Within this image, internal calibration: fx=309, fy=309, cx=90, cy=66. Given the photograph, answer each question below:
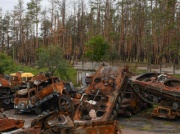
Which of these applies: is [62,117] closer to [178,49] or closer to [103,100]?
[103,100]

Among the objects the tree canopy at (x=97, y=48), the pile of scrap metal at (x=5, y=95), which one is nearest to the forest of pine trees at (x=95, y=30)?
the tree canopy at (x=97, y=48)

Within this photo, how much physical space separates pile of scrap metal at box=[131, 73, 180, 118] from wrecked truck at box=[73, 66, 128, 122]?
3.78 feet

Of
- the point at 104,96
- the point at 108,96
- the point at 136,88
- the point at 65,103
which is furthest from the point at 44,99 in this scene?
the point at 136,88

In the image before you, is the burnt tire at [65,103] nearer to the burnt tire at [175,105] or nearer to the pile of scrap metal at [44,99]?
the pile of scrap metal at [44,99]

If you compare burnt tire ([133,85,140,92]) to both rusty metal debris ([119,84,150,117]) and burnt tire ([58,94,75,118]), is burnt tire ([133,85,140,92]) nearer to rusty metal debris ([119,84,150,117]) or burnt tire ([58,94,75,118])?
rusty metal debris ([119,84,150,117])

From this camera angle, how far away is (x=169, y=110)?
1656 cm

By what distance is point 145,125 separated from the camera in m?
15.4

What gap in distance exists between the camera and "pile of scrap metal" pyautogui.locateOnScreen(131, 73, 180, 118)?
1652 cm

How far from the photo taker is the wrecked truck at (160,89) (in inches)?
648

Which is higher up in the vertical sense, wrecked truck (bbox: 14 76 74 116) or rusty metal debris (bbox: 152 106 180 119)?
wrecked truck (bbox: 14 76 74 116)

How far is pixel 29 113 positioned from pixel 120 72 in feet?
21.5

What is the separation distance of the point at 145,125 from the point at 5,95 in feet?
34.8

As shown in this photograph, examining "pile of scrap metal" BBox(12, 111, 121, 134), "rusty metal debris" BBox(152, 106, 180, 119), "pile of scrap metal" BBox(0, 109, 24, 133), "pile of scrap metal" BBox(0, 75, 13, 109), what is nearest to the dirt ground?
"rusty metal debris" BBox(152, 106, 180, 119)

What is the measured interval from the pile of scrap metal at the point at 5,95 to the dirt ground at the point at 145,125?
320 cm
